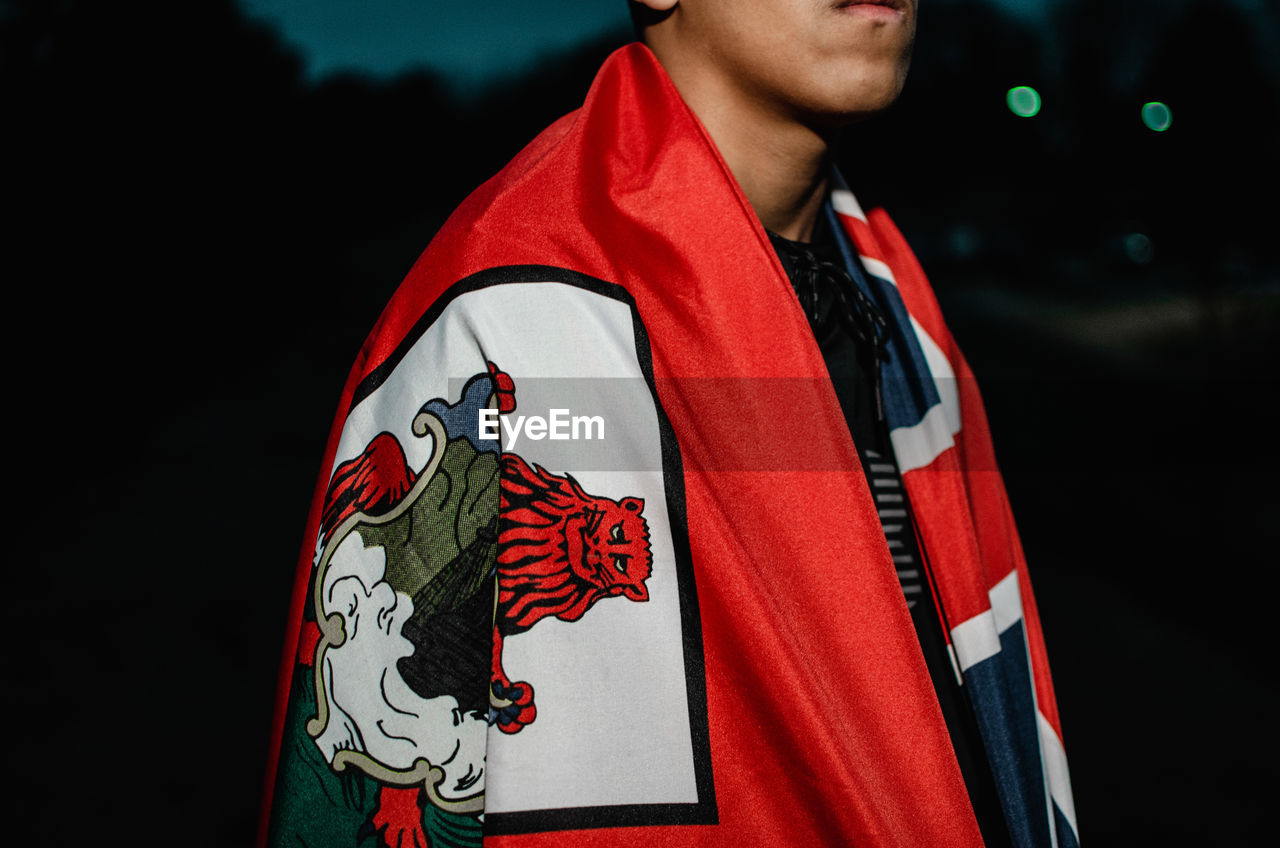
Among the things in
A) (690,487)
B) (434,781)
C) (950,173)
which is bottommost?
(434,781)

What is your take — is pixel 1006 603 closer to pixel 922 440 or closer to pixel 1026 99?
pixel 922 440

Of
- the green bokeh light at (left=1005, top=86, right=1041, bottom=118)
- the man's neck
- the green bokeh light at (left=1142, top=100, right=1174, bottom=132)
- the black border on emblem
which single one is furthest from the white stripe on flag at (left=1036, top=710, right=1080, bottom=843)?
the green bokeh light at (left=1142, top=100, right=1174, bottom=132)

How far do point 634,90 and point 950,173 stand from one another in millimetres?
18208

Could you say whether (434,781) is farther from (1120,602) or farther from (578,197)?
(1120,602)

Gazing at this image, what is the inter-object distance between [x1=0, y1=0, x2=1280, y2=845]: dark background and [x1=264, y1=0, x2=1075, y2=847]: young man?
3.01ft

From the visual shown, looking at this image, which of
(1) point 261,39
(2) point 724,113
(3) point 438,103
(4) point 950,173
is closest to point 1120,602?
(2) point 724,113

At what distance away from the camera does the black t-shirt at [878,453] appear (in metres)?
1.07

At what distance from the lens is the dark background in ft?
10.4

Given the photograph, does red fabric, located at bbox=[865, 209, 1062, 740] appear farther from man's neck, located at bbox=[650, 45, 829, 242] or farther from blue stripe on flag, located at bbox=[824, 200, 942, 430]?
man's neck, located at bbox=[650, 45, 829, 242]

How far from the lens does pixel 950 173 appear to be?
17.5m

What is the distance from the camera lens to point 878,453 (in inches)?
46.1
